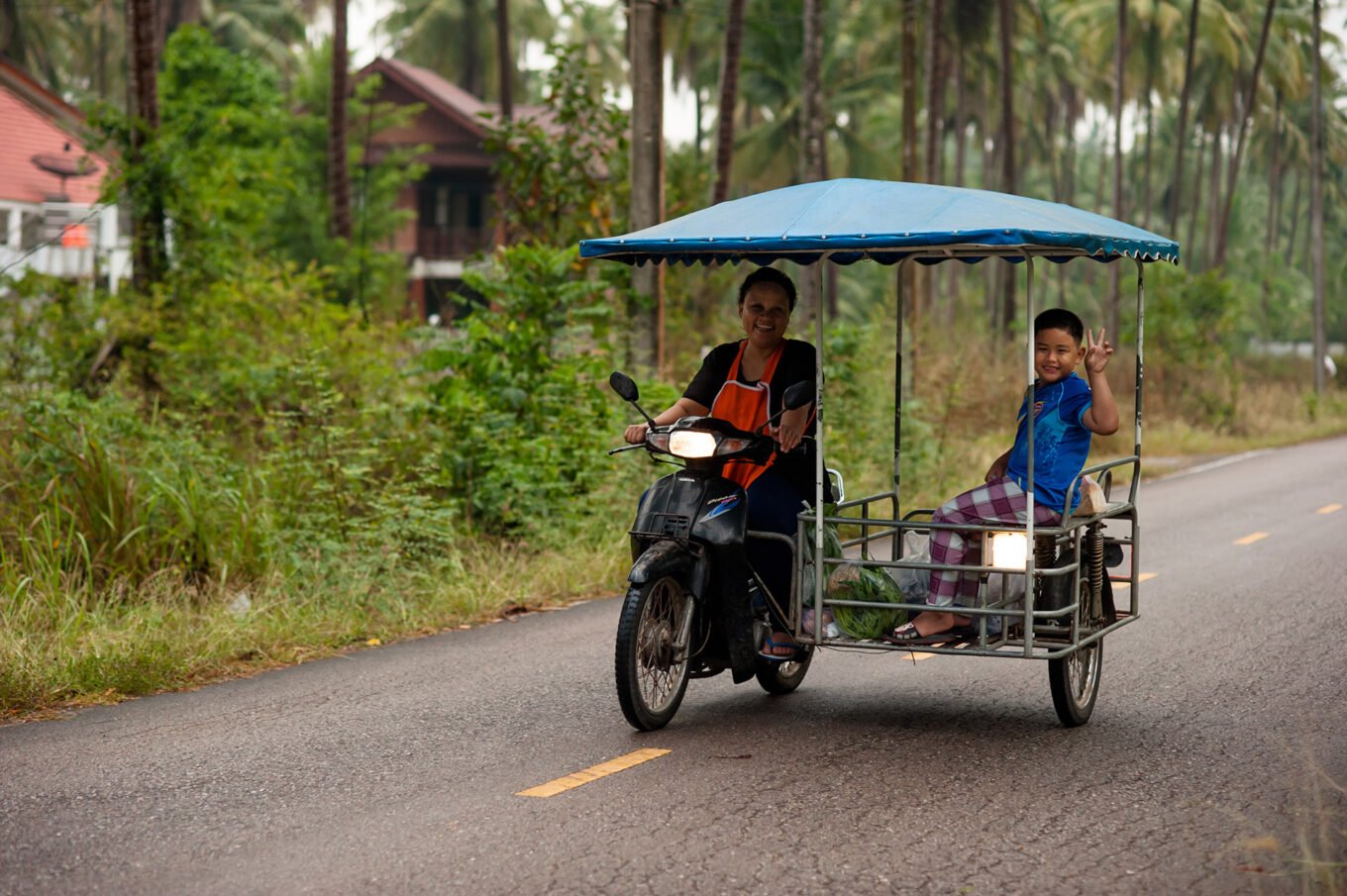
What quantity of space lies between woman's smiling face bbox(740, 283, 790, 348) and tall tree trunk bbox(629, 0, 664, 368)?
8319 mm

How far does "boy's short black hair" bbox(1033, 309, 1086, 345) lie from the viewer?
273 inches

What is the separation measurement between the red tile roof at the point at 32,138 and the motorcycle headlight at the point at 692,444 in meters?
31.9

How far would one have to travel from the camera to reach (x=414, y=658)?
28.7 ft

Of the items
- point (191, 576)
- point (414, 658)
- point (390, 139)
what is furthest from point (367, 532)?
point (390, 139)

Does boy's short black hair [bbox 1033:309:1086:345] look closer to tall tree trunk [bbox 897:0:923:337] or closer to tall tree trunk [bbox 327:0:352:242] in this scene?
tall tree trunk [bbox 897:0:923:337]

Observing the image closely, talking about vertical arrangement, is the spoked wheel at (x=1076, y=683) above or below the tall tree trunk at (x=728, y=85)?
below

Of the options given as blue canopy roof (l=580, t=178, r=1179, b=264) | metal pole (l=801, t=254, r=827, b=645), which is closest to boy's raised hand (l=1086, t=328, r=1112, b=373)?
blue canopy roof (l=580, t=178, r=1179, b=264)

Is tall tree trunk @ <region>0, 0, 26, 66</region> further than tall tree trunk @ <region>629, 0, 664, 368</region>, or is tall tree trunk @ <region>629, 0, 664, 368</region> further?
tall tree trunk @ <region>0, 0, 26, 66</region>

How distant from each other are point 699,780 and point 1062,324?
250 centimetres

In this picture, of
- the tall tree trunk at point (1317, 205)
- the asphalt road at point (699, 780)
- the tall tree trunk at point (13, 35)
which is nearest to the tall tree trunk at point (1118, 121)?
the tall tree trunk at point (1317, 205)

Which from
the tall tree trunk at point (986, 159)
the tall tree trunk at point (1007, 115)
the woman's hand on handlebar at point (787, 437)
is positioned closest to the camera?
the woman's hand on handlebar at point (787, 437)

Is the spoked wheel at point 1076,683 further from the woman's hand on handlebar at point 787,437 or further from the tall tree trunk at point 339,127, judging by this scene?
the tall tree trunk at point 339,127

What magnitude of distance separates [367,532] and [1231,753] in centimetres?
584

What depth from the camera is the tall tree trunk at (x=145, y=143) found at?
15602 millimetres
